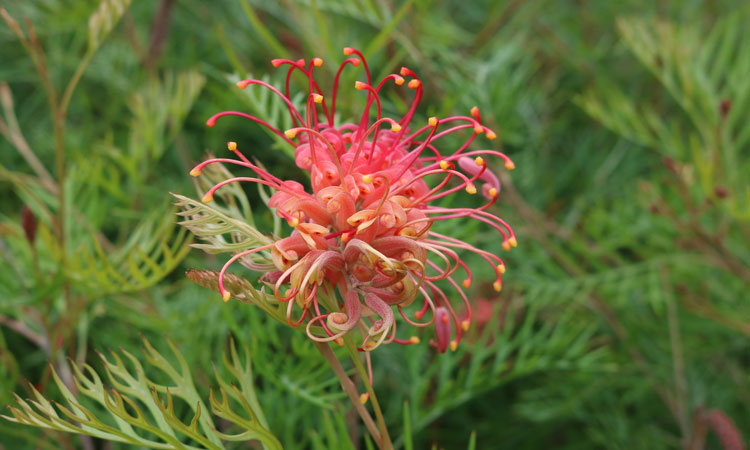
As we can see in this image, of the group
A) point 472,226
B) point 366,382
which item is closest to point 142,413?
point 366,382

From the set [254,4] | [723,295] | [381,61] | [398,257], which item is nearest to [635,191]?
[723,295]

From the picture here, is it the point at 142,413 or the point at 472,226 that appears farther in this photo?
the point at 472,226

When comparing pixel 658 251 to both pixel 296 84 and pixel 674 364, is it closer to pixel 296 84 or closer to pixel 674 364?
pixel 674 364

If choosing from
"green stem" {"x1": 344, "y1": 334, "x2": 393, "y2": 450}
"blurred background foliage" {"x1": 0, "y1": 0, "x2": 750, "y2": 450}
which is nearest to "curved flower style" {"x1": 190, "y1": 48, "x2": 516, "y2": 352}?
"green stem" {"x1": 344, "y1": 334, "x2": 393, "y2": 450}

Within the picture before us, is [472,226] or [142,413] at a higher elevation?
[472,226]

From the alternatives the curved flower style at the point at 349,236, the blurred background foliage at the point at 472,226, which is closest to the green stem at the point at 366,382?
the curved flower style at the point at 349,236

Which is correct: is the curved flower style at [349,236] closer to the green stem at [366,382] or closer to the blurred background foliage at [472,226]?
the green stem at [366,382]

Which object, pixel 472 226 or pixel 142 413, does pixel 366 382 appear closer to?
pixel 142 413

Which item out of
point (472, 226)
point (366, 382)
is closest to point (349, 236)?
point (366, 382)

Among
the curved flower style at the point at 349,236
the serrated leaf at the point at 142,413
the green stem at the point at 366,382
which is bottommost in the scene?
the serrated leaf at the point at 142,413
